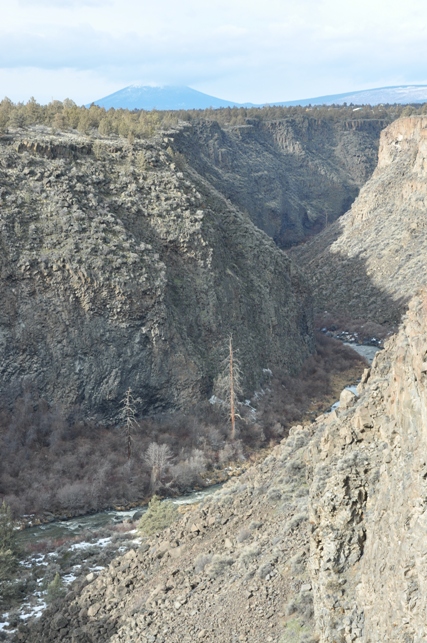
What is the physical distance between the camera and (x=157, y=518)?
27.5 metres

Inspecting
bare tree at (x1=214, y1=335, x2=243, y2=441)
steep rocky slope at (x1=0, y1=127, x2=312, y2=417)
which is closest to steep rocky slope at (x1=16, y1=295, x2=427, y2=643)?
bare tree at (x1=214, y1=335, x2=243, y2=441)

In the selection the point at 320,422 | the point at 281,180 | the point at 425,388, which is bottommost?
the point at 320,422

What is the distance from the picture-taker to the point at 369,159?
460 ft

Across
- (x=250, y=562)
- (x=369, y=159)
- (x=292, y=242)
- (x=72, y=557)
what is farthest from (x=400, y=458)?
(x=369, y=159)

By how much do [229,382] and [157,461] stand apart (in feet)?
31.1

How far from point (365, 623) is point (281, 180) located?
368 ft

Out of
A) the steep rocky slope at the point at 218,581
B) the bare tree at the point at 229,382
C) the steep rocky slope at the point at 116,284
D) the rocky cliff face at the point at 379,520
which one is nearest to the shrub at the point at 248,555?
the steep rocky slope at the point at 218,581

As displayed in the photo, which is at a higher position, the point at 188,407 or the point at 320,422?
the point at 320,422

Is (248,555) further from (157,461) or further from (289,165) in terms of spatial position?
(289,165)

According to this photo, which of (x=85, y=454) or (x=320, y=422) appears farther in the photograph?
(x=85, y=454)

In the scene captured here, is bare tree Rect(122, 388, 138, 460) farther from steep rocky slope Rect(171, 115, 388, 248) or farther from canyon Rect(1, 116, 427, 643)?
steep rocky slope Rect(171, 115, 388, 248)

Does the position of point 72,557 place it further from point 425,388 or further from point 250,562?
point 425,388

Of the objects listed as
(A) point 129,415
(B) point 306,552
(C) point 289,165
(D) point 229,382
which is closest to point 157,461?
(A) point 129,415

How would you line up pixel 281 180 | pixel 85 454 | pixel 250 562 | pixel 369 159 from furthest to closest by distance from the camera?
pixel 369 159 → pixel 281 180 → pixel 85 454 → pixel 250 562
